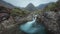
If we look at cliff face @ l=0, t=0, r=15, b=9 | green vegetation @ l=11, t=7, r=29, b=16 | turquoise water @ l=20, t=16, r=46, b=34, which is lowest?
turquoise water @ l=20, t=16, r=46, b=34

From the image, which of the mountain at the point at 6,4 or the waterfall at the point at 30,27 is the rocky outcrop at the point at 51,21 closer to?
the waterfall at the point at 30,27

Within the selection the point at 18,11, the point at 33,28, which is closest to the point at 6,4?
the point at 18,11

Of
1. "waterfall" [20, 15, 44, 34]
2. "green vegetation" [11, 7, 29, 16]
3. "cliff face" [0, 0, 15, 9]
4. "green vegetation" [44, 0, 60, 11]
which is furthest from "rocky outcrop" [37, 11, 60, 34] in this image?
"cliff face" [0, 0, 15, 9]

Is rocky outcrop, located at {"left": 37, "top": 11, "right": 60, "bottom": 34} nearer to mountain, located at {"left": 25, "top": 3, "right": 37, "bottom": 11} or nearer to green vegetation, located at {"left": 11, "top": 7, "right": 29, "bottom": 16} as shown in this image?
mountain, located at {"left": 25, "top": 3, "right": 37, "bottom": 11}

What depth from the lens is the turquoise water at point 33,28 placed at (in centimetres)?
559

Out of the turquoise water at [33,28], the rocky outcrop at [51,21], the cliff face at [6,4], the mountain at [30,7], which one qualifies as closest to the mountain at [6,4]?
the cliff face at [6,4]

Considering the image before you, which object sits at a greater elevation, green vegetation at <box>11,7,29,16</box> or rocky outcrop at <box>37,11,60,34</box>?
green vegetation at <box>11,7,29,16</box>

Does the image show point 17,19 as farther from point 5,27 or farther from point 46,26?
point 46,26

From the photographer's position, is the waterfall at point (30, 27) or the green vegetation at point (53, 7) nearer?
the green vegetation at point (53, 7)

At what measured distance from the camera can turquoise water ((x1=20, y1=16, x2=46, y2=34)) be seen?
5586mm

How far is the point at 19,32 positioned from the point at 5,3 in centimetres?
149

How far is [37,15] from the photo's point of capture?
5.72 metres

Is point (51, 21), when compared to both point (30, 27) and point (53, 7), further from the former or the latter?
point (30, 27)

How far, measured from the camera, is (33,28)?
575 cm
